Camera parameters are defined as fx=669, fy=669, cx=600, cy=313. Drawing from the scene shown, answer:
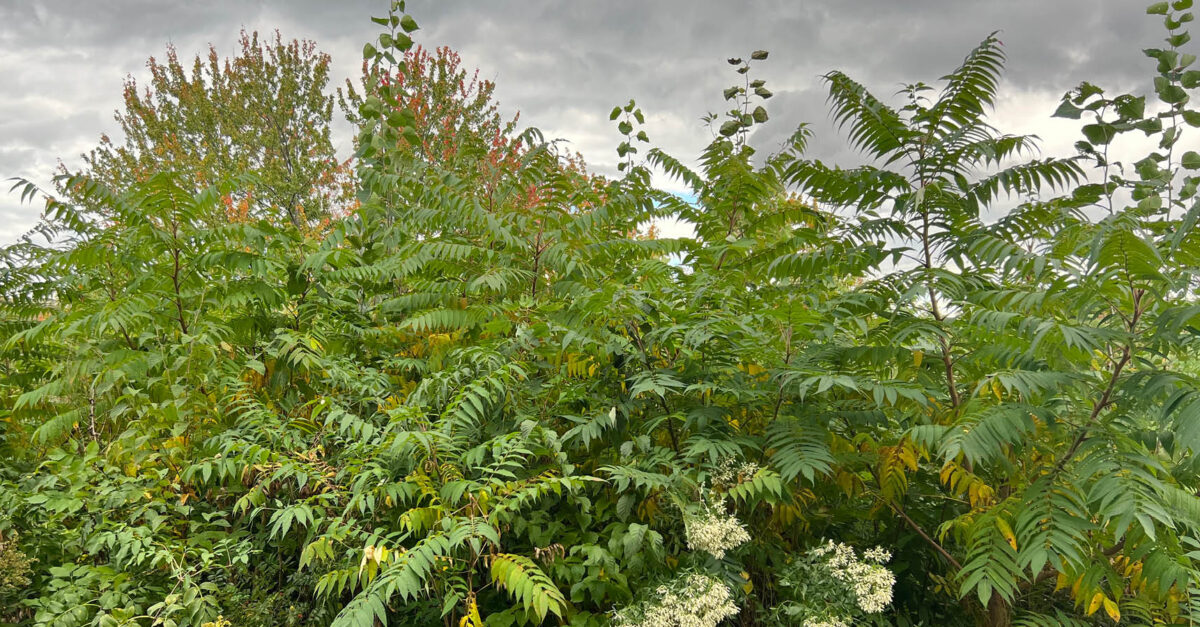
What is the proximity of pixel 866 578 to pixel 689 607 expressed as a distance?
26.8 inches

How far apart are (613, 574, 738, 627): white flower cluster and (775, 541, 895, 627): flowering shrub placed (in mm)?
303

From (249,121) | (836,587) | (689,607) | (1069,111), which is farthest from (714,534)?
(249,121)

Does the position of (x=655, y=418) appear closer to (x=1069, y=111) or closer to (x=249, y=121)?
(x=1069, y=111)

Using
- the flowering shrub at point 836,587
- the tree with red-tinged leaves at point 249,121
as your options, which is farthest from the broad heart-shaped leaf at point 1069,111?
the tree with red-tinged leaves at point 249,121

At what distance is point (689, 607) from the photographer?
2391 mm

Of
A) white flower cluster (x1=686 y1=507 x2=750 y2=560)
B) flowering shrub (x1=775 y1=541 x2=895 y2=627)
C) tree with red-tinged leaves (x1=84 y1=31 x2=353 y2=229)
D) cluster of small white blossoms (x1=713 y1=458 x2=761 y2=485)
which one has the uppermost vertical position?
tree with red-tinged leaves (x1=84 y1=31 x2=353 y2=229)

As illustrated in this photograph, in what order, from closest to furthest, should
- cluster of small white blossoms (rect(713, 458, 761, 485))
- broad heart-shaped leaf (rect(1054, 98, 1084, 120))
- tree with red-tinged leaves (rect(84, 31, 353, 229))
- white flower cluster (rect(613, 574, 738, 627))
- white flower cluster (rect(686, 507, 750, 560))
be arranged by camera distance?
white flower cluster (rect(613, 574, 738, 627)) < white flower cluster (rect(686, 507, 750, 560)) < cluster of small white blossoms (rect(713, 458, 761, 485)) < broad heart-shaped leaf (rect(1054, 98, 1084, 120)) < tree with red-tinged leaves (rect(84, 31, 353, 229))

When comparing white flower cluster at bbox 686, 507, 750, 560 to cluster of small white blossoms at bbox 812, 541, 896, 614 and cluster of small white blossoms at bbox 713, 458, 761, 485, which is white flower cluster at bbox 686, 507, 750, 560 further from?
cluster of small white blossoms at bbox 812, 541, 896, 614

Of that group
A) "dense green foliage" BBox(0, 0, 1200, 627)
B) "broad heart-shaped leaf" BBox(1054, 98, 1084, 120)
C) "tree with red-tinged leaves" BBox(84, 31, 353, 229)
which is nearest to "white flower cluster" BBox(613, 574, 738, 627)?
"dense green foliage" BBox(0, 0, 1200, 627)

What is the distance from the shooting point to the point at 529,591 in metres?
2.36

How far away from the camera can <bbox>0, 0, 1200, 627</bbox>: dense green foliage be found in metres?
2.44

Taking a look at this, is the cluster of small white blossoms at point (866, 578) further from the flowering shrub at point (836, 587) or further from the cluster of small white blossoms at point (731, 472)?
the cluster of small white blossoms at point (731, 472)

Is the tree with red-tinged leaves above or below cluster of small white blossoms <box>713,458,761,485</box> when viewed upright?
above

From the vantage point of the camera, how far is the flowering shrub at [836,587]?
2.47m
